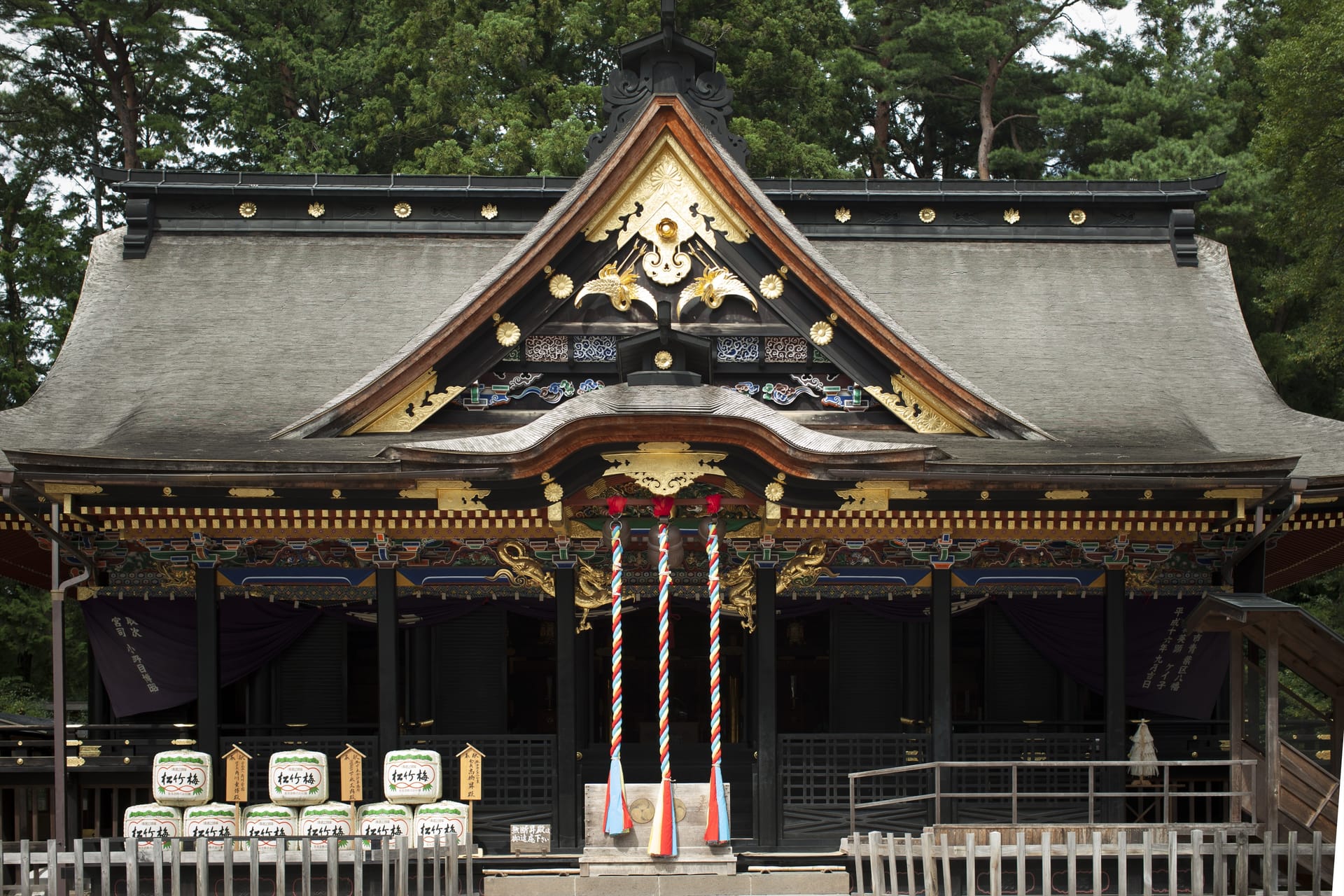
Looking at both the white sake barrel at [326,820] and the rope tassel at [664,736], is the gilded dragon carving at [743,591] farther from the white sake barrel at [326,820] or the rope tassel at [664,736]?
the white sake barrel at [326,820]

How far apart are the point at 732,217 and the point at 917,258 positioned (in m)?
4.90

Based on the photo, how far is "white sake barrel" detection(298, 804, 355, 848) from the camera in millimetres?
13492

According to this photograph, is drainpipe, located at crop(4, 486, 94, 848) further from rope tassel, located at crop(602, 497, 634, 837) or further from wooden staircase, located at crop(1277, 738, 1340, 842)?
wooden staircase, located at crop(1277, 738, 1340, 842)

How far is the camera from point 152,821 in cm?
1355

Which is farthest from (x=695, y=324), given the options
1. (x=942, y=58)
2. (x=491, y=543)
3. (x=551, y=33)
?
(x=942, y=58)

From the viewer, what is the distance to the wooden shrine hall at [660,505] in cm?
1336

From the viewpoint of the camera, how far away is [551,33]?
31.6 m

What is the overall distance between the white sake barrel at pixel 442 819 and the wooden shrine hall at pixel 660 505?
351mm

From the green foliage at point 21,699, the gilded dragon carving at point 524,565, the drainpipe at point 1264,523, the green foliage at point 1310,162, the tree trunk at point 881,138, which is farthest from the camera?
the tree trunk at point 881,138

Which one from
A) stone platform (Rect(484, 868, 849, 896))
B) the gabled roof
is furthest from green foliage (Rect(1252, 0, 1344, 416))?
stone platform (Rect(484, 868, 849, 896))

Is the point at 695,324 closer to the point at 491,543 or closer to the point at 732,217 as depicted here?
the point at 732,217

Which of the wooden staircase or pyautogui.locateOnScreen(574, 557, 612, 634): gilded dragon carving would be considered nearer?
the wooden staircase

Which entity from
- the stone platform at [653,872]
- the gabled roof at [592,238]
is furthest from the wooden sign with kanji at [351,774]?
the gabled roof at [592,238]

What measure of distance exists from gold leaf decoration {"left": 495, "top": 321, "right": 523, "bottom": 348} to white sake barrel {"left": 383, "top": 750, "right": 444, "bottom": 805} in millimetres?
3721
